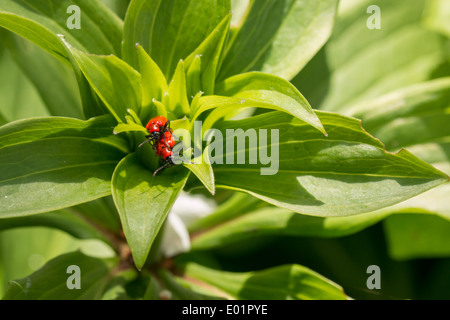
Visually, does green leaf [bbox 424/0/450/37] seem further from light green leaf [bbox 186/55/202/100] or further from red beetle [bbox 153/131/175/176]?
red beetle [bbox 153/131/175/176]

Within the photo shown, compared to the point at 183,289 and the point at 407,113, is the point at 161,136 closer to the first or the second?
the point at 183,289

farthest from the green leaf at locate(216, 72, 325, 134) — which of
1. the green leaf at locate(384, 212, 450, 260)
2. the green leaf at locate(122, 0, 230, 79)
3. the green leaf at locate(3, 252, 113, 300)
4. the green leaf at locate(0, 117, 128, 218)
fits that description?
the green leaf at locate(384, 212, 450, 260)

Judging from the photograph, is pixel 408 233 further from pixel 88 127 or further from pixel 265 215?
pixel 88 127

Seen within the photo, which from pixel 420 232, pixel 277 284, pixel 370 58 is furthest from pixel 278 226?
pixel 370 58

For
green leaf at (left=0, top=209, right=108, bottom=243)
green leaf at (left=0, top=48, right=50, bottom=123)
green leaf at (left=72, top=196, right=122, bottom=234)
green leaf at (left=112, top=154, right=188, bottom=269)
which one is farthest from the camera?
green leaf at (left=0, top=48, right=50, bottom=123)
